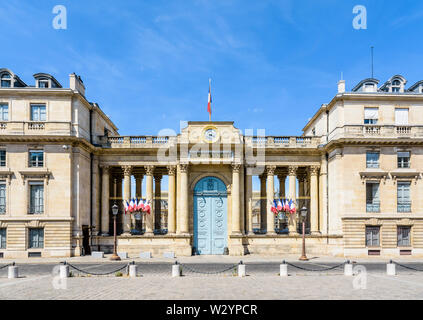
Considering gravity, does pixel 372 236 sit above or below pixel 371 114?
below

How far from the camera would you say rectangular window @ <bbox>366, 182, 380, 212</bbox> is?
35.0 m

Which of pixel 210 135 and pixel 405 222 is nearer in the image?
pixel 405 222

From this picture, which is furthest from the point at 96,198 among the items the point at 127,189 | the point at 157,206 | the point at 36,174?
the point at 157,206

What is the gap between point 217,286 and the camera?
18312mm

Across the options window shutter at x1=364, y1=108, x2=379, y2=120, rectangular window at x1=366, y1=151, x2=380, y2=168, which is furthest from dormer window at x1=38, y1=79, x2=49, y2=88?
rectangular window at x1=366, y1=151, x2=380, y2=168

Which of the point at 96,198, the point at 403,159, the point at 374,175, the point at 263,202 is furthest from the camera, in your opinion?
the point at 263,202

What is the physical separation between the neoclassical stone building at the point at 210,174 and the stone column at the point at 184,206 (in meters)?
0.09

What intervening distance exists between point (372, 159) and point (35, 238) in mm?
29694

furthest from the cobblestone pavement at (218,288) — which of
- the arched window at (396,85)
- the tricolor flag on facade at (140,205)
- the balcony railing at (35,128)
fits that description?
the arched window at (396,85)

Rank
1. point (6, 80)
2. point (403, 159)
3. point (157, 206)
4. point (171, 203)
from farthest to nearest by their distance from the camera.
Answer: point (157, 206)
point (171, 203)
point (403, 159)
point (6, 80)

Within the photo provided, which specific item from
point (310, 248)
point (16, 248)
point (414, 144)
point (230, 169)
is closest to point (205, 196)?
point (230, 169)

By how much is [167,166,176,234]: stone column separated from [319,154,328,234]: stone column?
45.9 ft

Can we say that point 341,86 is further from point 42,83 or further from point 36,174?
point 36,174
